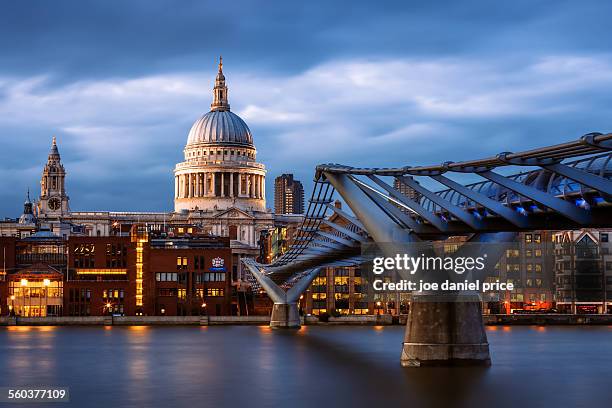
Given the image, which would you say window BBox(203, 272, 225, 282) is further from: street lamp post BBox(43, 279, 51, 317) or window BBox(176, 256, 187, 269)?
street lamp post BBox(43, 279, 51, 317)

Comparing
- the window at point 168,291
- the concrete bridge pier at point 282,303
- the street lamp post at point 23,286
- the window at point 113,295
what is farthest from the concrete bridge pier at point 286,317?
the street lamp post at point 23,286

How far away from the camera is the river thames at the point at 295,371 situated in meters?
51.7

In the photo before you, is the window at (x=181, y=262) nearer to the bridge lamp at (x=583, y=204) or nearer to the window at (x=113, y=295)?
the window at (x=113, y=295)

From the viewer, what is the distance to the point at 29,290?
466ft

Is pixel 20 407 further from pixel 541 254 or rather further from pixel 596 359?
pixel 541 254

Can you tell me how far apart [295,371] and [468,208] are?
18475 mm

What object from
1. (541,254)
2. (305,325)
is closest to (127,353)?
(305,325)

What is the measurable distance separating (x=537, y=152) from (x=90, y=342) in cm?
6476

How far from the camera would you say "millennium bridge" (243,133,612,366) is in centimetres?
3947

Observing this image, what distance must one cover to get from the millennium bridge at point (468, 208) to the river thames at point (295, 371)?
1717mm

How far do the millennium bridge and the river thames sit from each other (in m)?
1.72

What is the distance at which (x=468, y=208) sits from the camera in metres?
51.4

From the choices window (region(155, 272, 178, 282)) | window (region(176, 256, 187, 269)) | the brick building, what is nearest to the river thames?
the brick building

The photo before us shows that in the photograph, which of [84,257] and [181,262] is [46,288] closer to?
[84,257]
